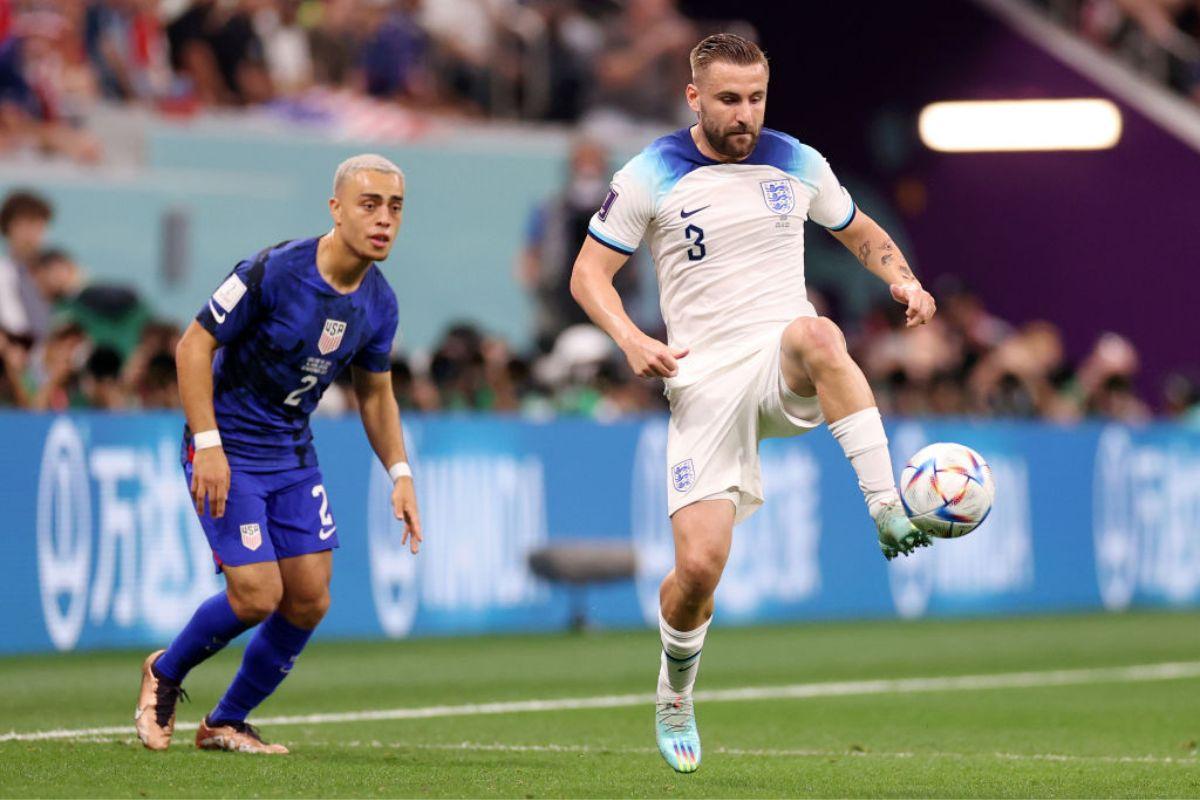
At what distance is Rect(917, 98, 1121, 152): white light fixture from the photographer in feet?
92.5

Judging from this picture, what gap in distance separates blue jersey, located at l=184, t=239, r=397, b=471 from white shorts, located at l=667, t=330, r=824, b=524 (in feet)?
4.55

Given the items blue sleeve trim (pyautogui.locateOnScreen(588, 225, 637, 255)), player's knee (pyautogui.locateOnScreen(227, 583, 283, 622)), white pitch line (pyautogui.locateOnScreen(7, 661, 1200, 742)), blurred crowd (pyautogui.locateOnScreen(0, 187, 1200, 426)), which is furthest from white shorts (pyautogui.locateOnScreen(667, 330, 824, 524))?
blurred crowd (pyautogui.locateOnScreen(0, 187, 1200, 426))

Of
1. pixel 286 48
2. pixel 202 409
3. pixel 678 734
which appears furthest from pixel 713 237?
pixel 286 48

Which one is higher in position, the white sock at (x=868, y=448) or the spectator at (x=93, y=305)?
the spectator at (x=93, y=305)

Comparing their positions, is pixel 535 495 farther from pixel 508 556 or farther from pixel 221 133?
pixel 221 133

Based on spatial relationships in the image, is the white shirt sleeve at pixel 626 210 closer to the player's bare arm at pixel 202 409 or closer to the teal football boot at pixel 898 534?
the teal football boot at pixel 898 534

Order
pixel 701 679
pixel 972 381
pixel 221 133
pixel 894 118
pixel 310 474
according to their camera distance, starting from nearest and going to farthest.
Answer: pixel 310 474 → pixel 701 679 → pixel 221 133 → pixel 972 381 → pixel 894 118

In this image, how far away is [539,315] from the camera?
20.9 metres

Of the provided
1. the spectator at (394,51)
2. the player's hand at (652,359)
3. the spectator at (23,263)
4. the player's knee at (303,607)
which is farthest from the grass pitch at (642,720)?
the spectator at (394,51)

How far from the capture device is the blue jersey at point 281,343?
344 inches

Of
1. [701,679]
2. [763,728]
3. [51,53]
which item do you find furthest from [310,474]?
[51,53]

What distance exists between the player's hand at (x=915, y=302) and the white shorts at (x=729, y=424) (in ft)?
1.53

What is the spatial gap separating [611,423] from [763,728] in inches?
270

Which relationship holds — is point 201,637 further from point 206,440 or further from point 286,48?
point 286,48
